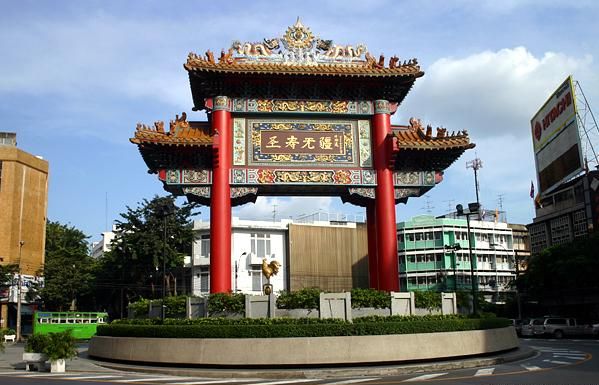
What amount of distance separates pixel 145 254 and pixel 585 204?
38.2m

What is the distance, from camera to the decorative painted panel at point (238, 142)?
22984 millimetres

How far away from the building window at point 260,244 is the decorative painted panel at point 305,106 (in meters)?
33.9

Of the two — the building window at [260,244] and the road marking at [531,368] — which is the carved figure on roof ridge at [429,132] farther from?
the building window at [260,244]

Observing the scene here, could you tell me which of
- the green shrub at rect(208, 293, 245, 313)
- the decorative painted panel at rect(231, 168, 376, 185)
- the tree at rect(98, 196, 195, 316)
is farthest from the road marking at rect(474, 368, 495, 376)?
the tree at rect(98, 196, 195, 316)

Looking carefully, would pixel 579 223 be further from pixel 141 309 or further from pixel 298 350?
pixel 141 309

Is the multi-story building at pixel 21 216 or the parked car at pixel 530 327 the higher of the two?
the multi-story building at pixel 21 216

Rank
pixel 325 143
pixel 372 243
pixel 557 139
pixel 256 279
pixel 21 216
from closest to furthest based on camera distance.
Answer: pixel 325 143, pixel 372 243, pixel 557 139, pixel 21 216, pixel 256 279

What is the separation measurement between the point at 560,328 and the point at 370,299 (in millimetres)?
23724

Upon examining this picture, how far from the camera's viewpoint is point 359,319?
19.6 metres

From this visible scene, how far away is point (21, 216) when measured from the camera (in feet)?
169

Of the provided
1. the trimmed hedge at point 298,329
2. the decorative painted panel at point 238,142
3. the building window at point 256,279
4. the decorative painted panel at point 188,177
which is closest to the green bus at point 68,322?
the building window at point 256,279

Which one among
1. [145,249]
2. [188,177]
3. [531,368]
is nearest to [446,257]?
[145,249]

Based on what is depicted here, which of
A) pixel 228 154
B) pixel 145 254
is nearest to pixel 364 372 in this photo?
pixel 228 154

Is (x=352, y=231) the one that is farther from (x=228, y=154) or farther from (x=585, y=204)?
(x=228, y=154)
